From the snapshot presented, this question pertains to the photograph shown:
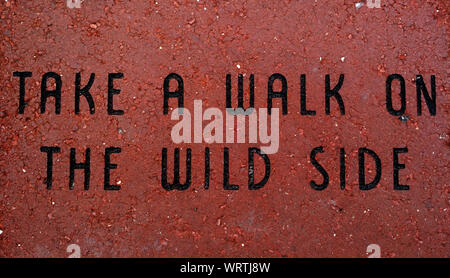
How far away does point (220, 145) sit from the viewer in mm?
2420

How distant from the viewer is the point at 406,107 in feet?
7.95

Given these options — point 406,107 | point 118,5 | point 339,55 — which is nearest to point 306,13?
point 339,55

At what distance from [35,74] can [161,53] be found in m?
0.82

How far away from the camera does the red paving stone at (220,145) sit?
7.82 ft

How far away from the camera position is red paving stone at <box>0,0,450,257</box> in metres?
2.38

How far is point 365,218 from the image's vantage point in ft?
7.80

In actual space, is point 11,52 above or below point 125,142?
above

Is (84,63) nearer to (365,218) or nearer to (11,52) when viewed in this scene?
(11,52)

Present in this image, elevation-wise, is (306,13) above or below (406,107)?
above
